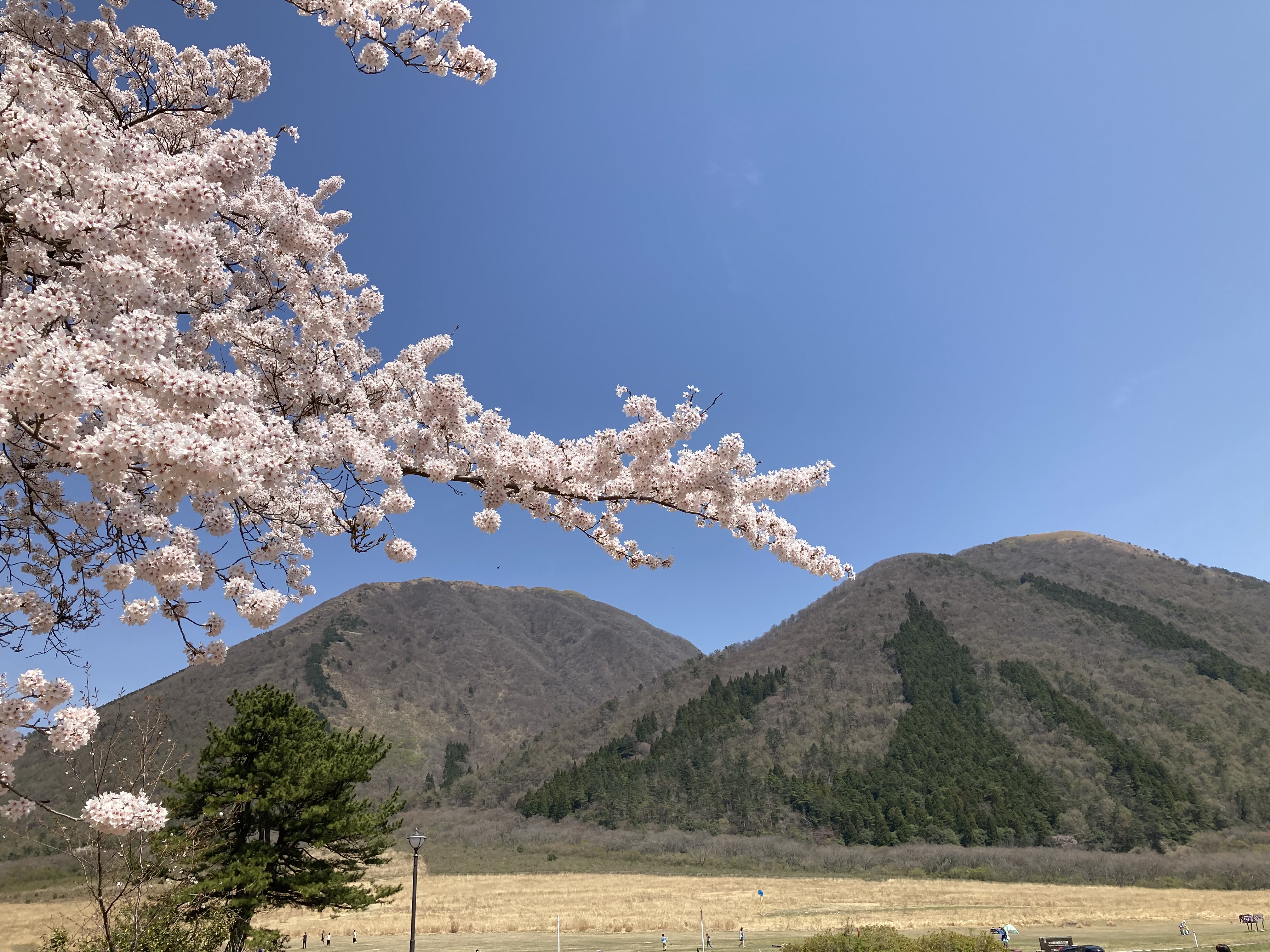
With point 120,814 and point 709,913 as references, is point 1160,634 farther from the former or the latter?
point 120,814

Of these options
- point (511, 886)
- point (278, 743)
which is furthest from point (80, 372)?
point (511, 886)

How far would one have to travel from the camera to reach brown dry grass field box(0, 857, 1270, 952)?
86.2 ft

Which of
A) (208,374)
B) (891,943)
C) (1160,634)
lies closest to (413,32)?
(208,374)

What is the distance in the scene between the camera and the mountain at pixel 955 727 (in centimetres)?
7350

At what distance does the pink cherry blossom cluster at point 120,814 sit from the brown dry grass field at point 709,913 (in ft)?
77.7

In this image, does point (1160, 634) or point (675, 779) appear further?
point (1160, 634)

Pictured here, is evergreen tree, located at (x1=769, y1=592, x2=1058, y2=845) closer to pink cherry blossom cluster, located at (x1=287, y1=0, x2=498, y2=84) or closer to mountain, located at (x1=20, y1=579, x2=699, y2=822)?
mountain, located at (x1=20, y1=579, x2=699, y2=822)

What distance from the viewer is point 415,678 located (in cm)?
Answer: 15200

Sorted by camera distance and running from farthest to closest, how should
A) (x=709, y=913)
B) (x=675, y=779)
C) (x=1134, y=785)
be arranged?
(x=675, y=779), (x=1134, y=785), (x=709, y=913)

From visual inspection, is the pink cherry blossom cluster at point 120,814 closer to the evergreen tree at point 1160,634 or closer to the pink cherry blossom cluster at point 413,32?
the pink cherry blossom cluster at point 413,32

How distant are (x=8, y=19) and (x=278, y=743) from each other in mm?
17859

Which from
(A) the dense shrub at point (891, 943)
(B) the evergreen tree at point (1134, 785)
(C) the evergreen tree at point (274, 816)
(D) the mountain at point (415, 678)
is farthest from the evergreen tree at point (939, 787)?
(A) the dense shrub at point (891, 943)

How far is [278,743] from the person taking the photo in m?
18.4

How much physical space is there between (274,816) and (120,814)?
1776 cm
